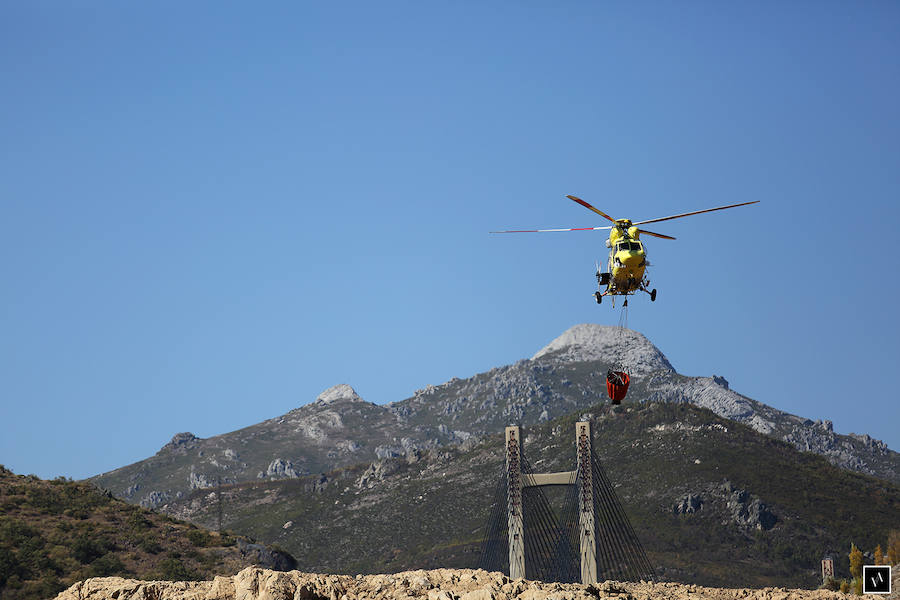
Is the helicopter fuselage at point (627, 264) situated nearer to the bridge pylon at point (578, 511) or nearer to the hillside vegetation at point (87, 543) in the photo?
the bridge pylon at point (578, 511)

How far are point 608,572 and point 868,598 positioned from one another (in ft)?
190

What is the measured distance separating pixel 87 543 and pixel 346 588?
39638 millimetres

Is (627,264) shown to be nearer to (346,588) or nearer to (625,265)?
(625,265)

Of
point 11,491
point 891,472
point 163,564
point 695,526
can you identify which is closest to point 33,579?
point 163,564

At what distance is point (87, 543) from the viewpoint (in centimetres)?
5372

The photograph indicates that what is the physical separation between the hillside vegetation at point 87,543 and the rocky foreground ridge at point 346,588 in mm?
30990

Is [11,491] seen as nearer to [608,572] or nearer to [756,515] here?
[608,572]

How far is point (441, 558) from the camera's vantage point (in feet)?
330

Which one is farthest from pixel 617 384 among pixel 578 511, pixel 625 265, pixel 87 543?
pixel 87 543

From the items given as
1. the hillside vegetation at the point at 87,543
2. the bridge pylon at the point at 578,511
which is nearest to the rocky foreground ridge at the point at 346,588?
the hillside vegetation at the point at 87,543

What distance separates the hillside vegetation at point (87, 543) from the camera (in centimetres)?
4969

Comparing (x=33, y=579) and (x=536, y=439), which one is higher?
(x=536, y=439)

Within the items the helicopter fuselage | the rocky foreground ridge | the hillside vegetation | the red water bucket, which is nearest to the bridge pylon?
the hillside vegetation

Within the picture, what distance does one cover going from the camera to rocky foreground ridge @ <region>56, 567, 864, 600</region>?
17.1 meters
